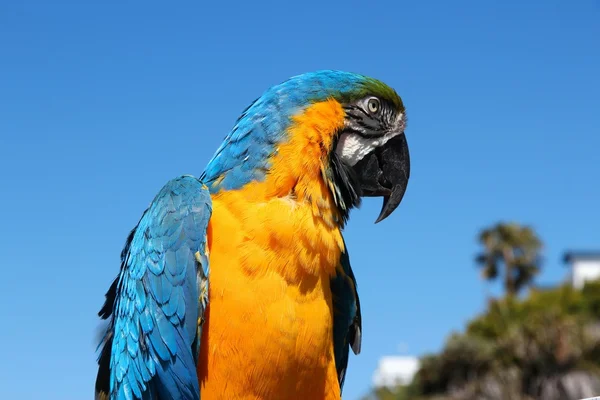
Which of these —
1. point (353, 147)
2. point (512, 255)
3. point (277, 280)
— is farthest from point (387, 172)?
point (512, 255)

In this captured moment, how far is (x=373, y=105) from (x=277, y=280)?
90 cm

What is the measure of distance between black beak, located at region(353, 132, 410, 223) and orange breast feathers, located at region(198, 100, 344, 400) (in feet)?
0.86

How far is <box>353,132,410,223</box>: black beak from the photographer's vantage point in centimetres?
305

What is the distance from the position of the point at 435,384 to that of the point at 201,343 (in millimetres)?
20517

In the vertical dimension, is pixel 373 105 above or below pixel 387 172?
above

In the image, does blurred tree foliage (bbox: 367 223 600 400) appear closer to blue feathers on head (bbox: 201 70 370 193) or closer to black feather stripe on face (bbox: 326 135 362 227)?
black feather stripe on face (bbox: 326 135 362 227)

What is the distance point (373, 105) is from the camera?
120 inches

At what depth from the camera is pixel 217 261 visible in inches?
108

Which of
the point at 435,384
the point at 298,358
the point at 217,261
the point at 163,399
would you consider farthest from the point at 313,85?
the point at 435,384

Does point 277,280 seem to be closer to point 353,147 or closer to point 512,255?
point 353,147

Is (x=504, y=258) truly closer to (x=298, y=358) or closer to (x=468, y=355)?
(x=468, y=355)

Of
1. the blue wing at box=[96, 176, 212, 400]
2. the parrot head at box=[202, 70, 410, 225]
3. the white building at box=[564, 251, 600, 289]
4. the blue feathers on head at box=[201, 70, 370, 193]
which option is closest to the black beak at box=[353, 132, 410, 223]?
the parrot head at box=[202, 70, 410, 225]

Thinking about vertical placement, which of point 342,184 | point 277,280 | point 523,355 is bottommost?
A: point 277,280

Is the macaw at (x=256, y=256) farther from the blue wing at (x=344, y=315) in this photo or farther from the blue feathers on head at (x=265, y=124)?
the blue wing at (x=344, y=315)
